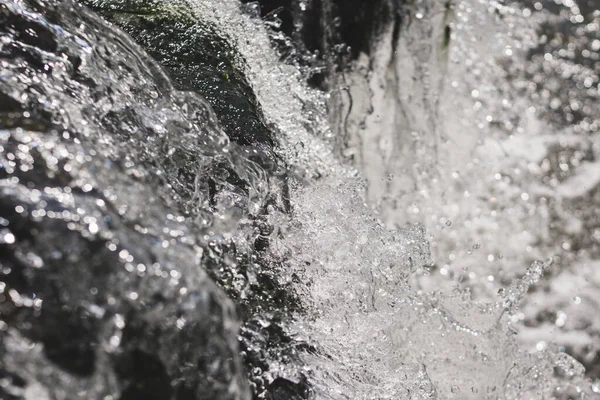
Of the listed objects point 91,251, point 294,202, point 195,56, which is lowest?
point 294,202

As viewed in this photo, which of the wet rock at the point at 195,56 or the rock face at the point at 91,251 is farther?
the wet rock at the point at 195,56

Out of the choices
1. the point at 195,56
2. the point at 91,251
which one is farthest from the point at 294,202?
the point at 91,251

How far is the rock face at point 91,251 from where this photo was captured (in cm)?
91

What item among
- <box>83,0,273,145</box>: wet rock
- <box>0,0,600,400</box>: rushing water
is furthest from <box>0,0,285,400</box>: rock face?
<box>83,0,273,145</box>: wet rock

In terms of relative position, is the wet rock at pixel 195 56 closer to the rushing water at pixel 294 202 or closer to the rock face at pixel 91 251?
the rushing water at pixel 294 202

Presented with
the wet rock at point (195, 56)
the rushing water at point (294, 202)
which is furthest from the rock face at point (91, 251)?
the wet rock at point (195, 56)

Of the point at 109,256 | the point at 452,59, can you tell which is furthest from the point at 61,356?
the point at 452,59

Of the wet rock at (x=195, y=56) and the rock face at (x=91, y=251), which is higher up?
the rock face at (x=91, y=251)

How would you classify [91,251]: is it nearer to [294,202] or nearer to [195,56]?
[294,202]

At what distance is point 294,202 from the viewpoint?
1.82m

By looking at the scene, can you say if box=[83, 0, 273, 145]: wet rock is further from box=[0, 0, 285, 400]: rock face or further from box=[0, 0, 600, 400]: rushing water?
box=[0, 0, 285, 400]: rock face

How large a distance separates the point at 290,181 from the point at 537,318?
1.60 m

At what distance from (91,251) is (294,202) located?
89 centimetres

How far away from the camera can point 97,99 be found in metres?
1.38
